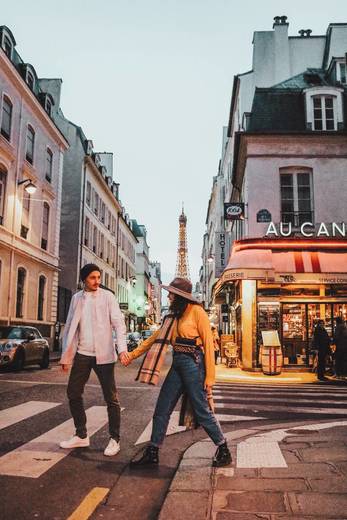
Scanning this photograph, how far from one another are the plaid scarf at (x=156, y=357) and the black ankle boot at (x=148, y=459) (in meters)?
0.59

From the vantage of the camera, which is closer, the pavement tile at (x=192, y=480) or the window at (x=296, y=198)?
the pavement tile at (x=192, y=480)

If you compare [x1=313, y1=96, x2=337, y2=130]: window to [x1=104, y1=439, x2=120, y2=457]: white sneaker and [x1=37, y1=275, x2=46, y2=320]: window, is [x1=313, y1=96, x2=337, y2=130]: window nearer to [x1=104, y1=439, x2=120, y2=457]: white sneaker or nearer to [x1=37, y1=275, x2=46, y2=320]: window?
[x1=37, y1=275, x2=46, y2=320]: window

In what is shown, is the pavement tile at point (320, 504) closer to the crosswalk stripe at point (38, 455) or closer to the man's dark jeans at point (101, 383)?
the man's dark jeans at point (101, 383)

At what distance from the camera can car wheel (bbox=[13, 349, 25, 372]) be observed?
15.1 metres

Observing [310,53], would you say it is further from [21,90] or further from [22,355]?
[22,355]

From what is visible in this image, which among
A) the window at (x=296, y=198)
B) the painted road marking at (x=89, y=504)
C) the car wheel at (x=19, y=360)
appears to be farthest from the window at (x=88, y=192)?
the painted road marking at (x=89, y=504)

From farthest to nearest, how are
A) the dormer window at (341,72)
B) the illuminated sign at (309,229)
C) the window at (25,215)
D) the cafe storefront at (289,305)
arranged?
the window at (25,215) < the dormer window at (341,72) < the illuminated sign at (309,229) < the cafe storefront at (289,305)

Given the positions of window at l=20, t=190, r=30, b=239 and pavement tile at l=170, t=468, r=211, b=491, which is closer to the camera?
pavement tile at l=170, t=468, r=211, b=491

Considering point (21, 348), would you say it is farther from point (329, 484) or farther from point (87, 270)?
point (329, 484)

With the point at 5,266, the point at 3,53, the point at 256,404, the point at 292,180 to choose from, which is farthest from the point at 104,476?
the point at 3,53

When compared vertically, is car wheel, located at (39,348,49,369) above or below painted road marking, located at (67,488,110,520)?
above

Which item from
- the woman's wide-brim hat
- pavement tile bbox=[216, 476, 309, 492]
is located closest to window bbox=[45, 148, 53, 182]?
the woman's wide-brim hat

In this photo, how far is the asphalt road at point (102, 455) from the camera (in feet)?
11.5

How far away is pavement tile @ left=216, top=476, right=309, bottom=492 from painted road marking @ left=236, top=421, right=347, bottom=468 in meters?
0.40
